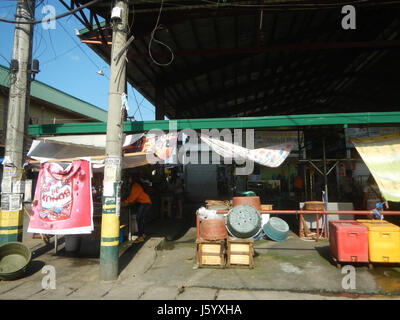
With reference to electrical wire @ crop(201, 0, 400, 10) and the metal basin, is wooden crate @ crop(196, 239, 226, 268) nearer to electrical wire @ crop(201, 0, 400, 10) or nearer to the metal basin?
the metal basin

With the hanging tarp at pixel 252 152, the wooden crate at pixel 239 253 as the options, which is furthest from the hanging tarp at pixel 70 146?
the wooden crate at pixel 239 253

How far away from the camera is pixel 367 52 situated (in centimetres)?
1338

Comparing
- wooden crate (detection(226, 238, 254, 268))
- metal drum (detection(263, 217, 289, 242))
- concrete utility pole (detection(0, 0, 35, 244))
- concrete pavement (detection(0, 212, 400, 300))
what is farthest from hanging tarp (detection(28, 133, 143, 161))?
metal drum (detection(263, 217, 289, 242))

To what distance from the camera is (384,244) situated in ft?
18.4

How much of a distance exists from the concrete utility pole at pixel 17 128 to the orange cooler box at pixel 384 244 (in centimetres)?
847

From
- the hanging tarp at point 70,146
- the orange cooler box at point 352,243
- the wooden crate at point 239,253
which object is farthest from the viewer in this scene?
the hanging tarp at point 70,146

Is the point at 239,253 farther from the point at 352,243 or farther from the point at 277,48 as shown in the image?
the point at 277,48

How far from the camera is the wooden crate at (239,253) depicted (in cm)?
594

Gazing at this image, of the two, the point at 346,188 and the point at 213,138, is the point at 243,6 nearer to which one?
the point at 213,138

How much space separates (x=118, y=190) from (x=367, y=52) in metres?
14.7

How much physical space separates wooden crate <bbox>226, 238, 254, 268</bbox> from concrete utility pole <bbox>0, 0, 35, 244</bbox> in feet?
17.5

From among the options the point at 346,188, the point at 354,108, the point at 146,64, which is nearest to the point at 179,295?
the point at 146,64

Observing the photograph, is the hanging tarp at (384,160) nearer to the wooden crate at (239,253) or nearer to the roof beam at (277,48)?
the wooden crate at (239,253)

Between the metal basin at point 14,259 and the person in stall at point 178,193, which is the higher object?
the person in stall at point 178,193
